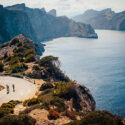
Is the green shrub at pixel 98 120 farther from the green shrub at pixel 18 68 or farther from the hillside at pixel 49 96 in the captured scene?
the green shrub at pixel 18 68

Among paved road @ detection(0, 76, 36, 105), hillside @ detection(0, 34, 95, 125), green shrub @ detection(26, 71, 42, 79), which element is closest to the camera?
hillside @ detection(0, 34, 95, 125)

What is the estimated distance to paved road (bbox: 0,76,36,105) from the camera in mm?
33347

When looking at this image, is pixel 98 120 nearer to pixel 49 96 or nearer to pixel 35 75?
pixel 49 96

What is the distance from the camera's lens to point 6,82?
143 ft

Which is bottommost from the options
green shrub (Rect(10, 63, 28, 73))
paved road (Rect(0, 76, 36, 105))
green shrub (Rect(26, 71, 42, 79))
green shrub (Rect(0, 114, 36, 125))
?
paved road (Rect(0, 76, 36, 105))

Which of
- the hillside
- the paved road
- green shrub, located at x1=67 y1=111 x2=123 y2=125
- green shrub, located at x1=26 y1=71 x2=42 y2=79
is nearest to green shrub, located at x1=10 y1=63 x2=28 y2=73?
the hillside

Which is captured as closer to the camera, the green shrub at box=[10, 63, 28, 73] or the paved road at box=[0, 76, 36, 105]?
the paved road at box=[0, 76, 36, 105]

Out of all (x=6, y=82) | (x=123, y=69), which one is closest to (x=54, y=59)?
(x=6, y=82)

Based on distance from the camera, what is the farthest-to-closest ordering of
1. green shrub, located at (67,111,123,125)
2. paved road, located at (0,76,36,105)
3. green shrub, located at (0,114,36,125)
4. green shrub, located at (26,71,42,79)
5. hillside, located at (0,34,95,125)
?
green shrub, located at (26,71,42,79) < paved road, located at (0,76,36,105) < hillside, located at (0,34,95,125) < green shrub, located at (0,114,36,125) < green shrub, located at (67,111,123,125)

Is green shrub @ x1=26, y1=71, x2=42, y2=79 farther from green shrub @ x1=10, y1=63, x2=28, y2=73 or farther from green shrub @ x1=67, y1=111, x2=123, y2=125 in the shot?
green shrub @ x1=67, y1=111, x2=123, y2=125

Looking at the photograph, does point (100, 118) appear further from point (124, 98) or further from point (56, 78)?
point (124, 98)

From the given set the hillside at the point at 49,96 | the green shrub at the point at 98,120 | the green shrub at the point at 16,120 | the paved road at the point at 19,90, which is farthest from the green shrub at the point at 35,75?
the green shrub at the point at 98,120

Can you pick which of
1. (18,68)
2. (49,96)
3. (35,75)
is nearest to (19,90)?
(49,96)

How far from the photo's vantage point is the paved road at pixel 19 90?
1313 inches
